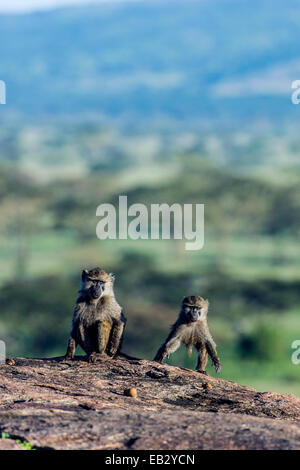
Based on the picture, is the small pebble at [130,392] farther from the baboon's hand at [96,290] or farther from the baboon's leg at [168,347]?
the baboon's hand at [96,290]

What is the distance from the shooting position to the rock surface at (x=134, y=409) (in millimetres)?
7418

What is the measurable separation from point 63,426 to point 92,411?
0.78 meters

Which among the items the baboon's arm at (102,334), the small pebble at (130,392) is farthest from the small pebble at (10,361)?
the small pebble at (130,392)

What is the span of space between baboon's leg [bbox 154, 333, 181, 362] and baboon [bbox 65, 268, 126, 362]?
1.79ft

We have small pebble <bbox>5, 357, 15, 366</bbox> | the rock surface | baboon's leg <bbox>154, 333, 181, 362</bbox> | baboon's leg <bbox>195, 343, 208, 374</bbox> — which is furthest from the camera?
baboon's leg <bbox>195, 343, 208, 374</bbox>

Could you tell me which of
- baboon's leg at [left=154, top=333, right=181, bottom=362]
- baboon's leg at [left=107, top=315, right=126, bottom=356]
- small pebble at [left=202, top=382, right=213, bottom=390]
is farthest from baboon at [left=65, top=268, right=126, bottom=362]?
small pebble at [left=202, top=382, right=213, bottom=390]

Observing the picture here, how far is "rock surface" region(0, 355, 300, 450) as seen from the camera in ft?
24.3

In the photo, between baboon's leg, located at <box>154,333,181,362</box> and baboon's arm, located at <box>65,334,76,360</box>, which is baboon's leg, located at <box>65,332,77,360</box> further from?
baboon's leg, located at <box>154,333,181,362</box>

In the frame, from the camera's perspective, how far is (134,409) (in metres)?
9.02

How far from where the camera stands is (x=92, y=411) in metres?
8.51

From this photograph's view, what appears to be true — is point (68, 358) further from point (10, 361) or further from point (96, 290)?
point (96, 290)

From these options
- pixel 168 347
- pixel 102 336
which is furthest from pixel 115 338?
pixel 168 347

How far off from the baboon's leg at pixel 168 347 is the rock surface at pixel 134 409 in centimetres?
39
